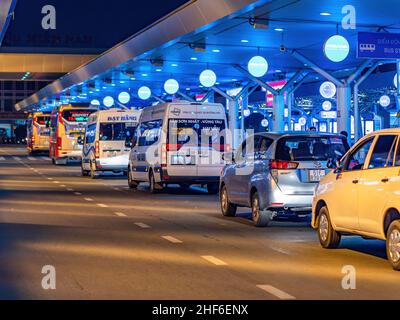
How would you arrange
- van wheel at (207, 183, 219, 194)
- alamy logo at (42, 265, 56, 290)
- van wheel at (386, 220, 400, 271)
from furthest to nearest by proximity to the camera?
van wheel at (207, 183, 219, 194) < van wheel at (386, 220, 400, 271) < alamy logo at (42, 265, 56, 290)

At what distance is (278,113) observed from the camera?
130ft

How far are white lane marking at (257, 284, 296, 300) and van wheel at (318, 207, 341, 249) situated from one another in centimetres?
349

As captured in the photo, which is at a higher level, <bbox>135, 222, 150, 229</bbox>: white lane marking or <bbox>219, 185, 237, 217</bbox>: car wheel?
<bbox>219, 185, 237, 217</bbox>: car wheel

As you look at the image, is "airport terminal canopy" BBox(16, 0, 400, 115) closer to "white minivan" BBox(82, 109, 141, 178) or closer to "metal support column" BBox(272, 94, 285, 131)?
"metal support column" BBox(272, 94, 285, 131)

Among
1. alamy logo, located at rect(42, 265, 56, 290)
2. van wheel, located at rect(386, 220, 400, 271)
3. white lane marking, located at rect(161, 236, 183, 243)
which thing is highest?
van wheel, located at rect(386, 220, 400, 271)

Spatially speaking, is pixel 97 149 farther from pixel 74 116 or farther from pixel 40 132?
pixel 40 132

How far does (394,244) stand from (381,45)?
501 inches

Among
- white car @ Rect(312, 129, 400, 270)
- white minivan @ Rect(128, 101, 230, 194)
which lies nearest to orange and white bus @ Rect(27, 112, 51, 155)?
white minivan @ Rect(128, 101, 230, 194)

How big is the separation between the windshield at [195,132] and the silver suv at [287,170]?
788cm

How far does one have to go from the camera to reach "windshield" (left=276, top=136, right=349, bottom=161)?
16.3 metres

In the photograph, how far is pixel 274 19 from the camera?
80.8ft

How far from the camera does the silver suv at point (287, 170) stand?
1606cm
